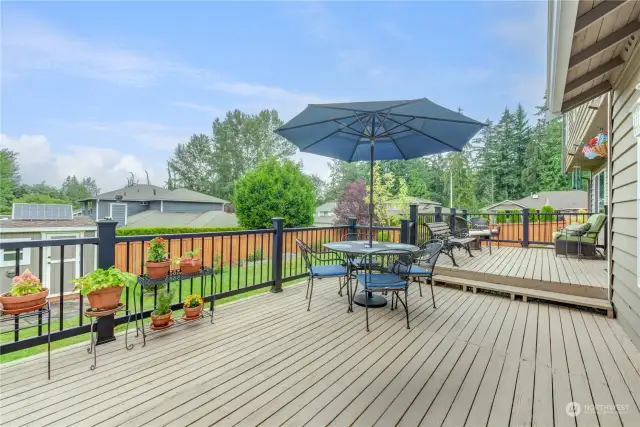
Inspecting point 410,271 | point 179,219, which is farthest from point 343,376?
point 179,219

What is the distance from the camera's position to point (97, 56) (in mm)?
11406

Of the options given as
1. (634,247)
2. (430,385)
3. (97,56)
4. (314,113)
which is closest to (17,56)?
(97,56)

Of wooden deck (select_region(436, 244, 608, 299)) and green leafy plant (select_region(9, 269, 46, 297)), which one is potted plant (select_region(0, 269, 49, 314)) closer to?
green leafy plant (select_region(9, 269, 46, 297))

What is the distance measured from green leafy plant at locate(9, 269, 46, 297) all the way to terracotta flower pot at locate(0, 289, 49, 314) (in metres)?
0.04

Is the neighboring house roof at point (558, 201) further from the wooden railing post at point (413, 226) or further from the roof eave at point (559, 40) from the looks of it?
the roof eave at point (559, 40)

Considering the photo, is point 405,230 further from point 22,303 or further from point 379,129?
point 22,303

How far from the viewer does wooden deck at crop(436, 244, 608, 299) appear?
343cm

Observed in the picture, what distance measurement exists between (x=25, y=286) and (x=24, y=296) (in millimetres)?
89

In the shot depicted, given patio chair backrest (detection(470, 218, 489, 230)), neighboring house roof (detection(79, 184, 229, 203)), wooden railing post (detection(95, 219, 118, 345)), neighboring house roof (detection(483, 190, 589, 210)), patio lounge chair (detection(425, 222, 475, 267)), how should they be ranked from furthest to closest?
neighboring house roof (detection(483, 190, 589, 210)) < neighboring house roof (detection(79, 184, 229, 203)) < patio chair backrest (detection(470, 218, 489, 230)) < patio lounge chair (detection(425, 222, 475, 267)) < wooden railing post (detection(95, 219, 118, 345))

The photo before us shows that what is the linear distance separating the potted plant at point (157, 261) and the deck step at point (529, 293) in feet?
12.2

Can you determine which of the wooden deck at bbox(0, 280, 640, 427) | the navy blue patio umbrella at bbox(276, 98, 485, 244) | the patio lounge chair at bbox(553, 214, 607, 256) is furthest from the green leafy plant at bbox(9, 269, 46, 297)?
the patio lounge chair at bbox(553, 214, 607, 256)

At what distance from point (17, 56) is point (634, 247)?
→ 15.9 metres

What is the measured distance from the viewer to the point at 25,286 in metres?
1.88

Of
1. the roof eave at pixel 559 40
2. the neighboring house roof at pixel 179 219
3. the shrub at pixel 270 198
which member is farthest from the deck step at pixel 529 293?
the neighboring house roof at pixel 179 219
